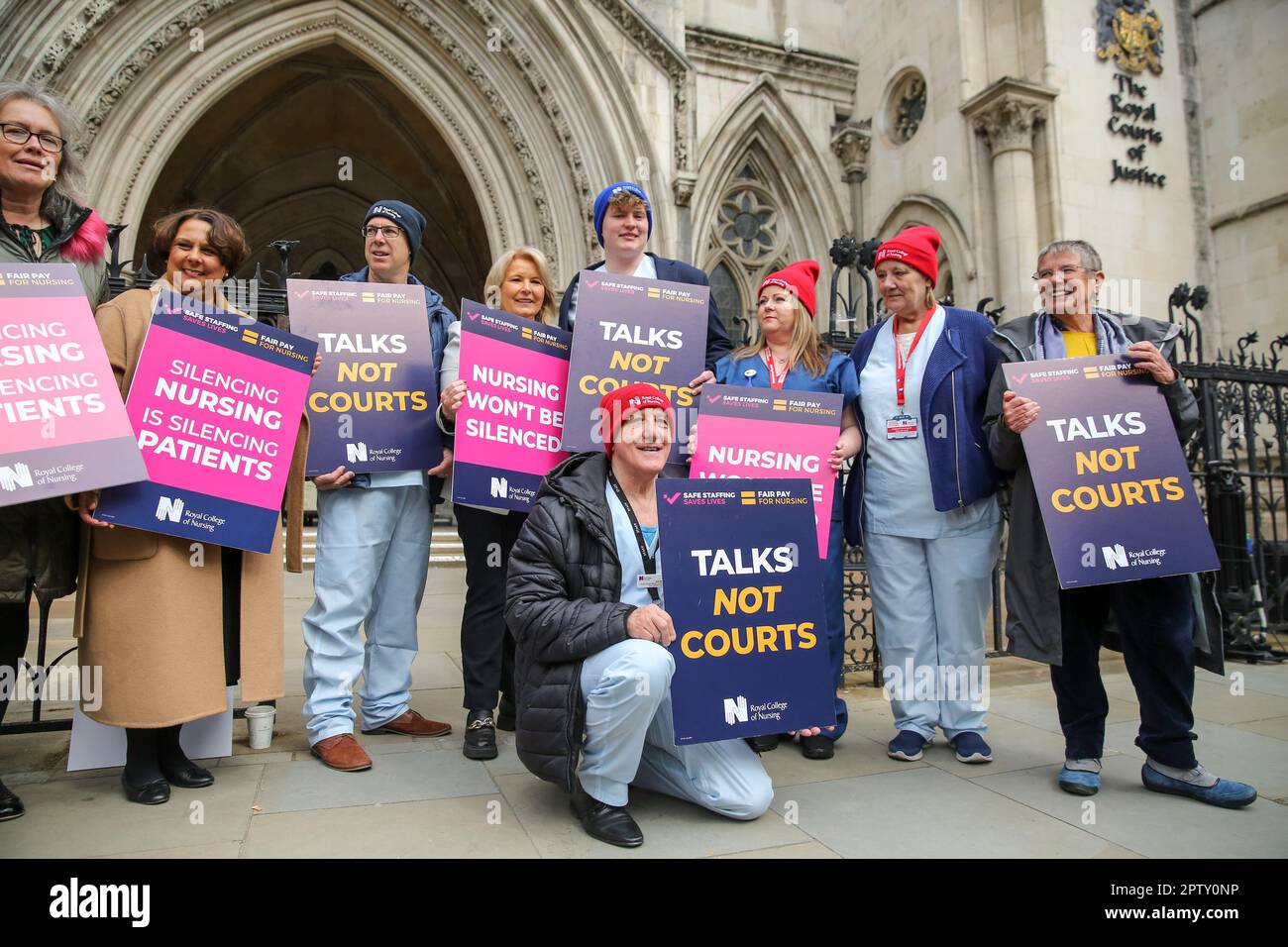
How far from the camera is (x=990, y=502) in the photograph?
349cm

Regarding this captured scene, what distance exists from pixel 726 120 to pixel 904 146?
2770 millimetres

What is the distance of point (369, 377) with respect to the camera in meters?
3.48

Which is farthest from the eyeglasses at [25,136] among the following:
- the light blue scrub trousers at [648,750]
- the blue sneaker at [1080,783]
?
the blue sneaker at [1080,783]

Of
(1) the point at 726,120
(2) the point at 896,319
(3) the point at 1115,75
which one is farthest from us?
(1) the point at 726,120

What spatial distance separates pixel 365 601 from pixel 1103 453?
307 cm

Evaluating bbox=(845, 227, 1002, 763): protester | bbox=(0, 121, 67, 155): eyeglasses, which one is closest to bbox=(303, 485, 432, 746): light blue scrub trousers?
bbox=(0, 121, 67, 155): eyeglasses

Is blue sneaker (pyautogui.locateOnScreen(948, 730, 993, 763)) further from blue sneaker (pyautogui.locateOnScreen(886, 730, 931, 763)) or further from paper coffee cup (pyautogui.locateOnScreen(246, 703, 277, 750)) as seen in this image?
paper coffee cup (pyautogui.locateOnScreen(246, 703, 277, 750))

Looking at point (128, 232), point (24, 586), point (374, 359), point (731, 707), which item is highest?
point (128, 232)

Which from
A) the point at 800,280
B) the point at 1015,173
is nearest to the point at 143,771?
the point at 800,280

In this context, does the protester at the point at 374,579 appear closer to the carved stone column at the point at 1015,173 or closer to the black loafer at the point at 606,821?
the black loafer at the point at 606,821

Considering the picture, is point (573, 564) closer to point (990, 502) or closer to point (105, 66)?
point (990, 502)

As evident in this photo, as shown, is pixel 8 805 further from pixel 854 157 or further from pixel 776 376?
pixel 854 157

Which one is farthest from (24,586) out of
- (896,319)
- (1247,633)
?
(1247,633)

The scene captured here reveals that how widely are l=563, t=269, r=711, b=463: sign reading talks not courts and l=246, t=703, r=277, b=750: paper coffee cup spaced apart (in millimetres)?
1725
